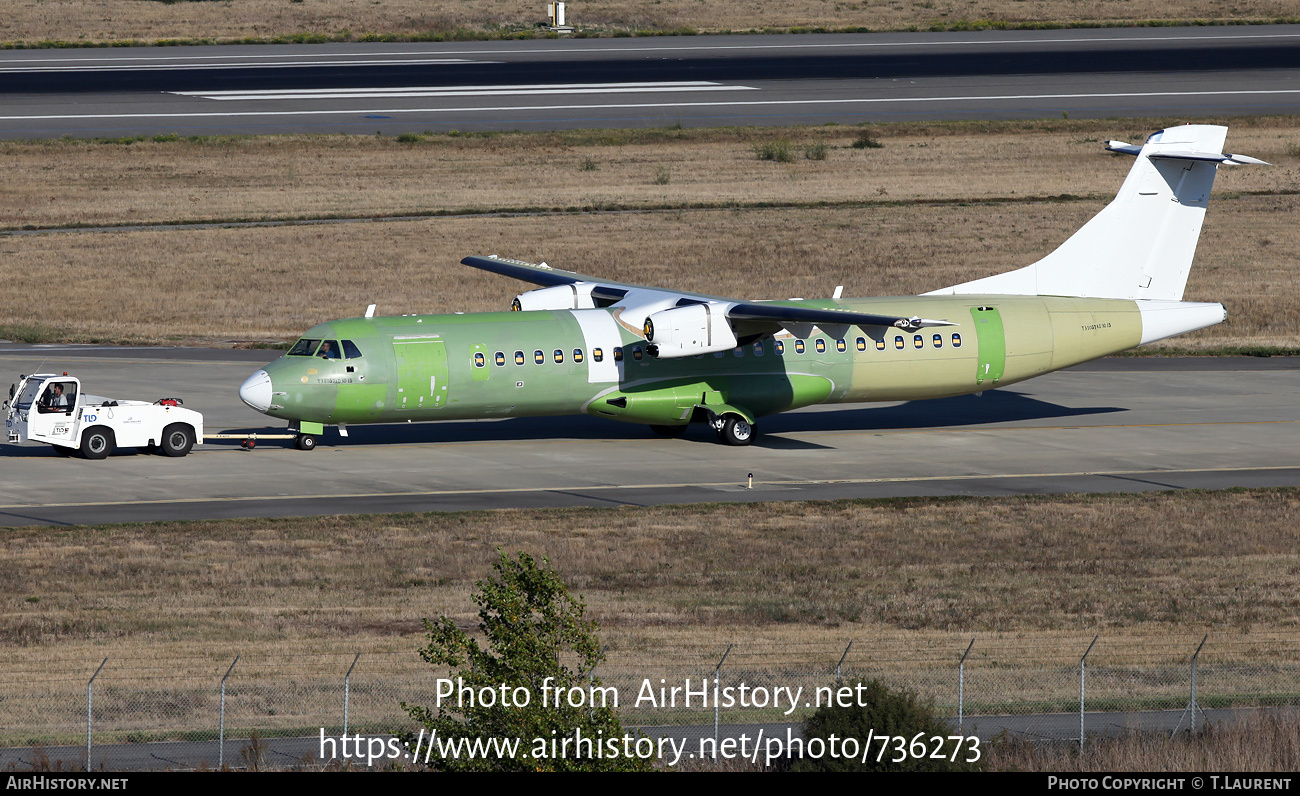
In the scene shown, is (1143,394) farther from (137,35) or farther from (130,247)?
(137,35)

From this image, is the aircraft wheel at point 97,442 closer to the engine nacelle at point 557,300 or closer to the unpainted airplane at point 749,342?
the unpainted airplane at point 749,342

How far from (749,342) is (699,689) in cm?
1985

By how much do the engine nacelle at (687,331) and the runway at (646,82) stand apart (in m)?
48.7

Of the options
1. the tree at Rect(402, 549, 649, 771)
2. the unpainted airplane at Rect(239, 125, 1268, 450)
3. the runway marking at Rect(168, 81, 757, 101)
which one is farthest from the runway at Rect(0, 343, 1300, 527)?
the runway marking at Rect(168, 81, 757, 101)

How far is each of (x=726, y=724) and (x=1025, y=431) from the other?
25441mm

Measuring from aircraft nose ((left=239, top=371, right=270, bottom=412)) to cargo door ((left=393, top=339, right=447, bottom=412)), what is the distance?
296 cm

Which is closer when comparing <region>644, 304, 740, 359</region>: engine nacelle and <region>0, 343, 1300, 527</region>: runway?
<region>0, 343, 1300, 527</region>: runway

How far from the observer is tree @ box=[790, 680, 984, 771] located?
690 inches

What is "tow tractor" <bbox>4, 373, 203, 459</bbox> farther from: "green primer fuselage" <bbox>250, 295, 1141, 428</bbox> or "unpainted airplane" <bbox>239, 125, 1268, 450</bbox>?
"green primer fuselage" <bbox>250, 295, 1141, 428</bbox>

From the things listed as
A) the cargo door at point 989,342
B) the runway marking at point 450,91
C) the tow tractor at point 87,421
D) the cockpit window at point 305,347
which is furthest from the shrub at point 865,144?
the tow tractor at point 87,421

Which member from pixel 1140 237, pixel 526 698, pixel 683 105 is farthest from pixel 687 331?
pixel 683 105

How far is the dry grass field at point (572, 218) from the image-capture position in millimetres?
62344

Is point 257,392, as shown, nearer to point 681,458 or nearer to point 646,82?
point 681,458
